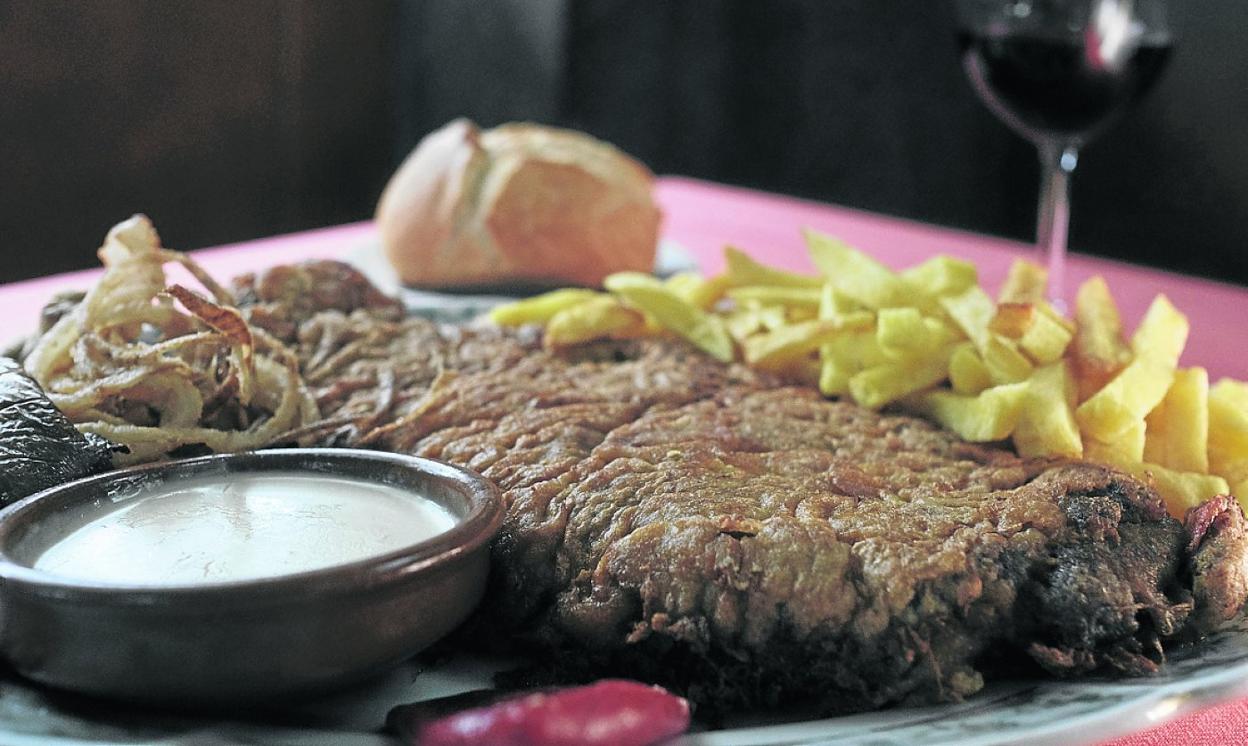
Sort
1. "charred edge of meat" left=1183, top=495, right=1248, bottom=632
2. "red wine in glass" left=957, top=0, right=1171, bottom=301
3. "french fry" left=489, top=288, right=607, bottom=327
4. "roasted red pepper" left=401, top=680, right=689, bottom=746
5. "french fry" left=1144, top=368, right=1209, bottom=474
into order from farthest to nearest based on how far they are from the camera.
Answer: "red wine in glass" left=957, top=0, right=1171, bottom=301 → "french fry" left=489, top=288, right=607, bottom=327 → "french fry" left=1144, top=368, right=1209, bottom=474 → "charred edge of meat" left=1183, top=495, right=1248, bottom=632 → "roasted red pepper" left=401, top=680, right=689, bottom=746

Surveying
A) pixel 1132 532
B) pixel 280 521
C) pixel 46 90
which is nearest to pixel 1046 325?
pixel 1132 532

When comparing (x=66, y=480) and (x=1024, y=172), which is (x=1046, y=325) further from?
(x=1024, y=172)

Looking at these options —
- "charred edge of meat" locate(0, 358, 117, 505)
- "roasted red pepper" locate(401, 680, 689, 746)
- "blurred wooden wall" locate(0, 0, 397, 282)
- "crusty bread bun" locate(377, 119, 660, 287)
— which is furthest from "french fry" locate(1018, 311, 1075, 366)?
"blurred wooden wall" locate(0, 0, 397, 282)

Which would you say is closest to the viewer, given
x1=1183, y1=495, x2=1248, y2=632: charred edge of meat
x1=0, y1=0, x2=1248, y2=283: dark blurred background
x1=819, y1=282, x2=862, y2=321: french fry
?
x1=1183, y1=495, x2=1248, y2=632: charred edge of meat

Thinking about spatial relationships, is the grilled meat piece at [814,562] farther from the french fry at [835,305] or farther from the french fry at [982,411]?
the french fry at [835,305]

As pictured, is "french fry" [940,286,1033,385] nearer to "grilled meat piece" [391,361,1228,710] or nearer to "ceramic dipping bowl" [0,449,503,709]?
"grilled meat piece" [391,361,1228,710]

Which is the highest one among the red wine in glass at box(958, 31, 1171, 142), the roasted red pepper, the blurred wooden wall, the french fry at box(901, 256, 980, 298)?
the red wine in glass at box(958, 31, 1171, 142)

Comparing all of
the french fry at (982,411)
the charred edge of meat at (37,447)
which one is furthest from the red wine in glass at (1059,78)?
the charred edge of meat at (37,447)
